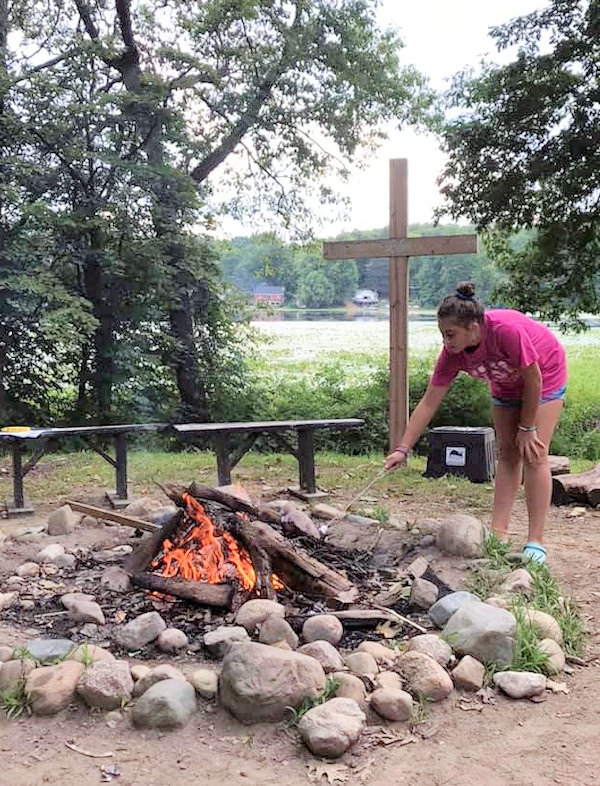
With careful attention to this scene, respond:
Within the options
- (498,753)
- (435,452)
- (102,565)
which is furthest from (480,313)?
(435,452)

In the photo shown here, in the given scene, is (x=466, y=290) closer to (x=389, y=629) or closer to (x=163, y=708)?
(x=389, y=629)

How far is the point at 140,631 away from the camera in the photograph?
3098 mm

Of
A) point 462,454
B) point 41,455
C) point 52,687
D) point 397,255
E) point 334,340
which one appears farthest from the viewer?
point 334,340

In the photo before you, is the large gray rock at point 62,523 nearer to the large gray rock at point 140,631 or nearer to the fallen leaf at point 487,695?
the large gray rock at point 140,631

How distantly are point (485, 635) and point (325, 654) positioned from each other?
600mm

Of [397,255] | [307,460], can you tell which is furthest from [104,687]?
[397,255]

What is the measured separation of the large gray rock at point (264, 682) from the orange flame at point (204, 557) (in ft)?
2.66

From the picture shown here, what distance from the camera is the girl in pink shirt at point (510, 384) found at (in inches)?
143

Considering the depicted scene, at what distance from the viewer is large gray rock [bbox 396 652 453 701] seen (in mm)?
2689

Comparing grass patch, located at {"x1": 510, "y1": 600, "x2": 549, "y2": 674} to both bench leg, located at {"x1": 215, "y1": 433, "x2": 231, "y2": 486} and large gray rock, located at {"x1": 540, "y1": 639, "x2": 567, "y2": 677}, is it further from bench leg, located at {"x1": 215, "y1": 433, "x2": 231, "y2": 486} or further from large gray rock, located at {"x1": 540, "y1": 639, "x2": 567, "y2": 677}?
bench leg, located at {"x1": 215, "y1": 433, "x2": 231, "y2": 486}

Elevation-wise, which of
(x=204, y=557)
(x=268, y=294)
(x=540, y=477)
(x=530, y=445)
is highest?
(x=268, y=294)

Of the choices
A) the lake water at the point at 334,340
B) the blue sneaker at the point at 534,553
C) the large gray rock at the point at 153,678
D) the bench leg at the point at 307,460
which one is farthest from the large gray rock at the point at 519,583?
the lake water at the point at 334,340

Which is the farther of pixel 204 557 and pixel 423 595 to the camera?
pixel 204 557

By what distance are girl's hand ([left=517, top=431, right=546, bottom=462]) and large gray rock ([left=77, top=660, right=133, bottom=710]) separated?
6.90ft
